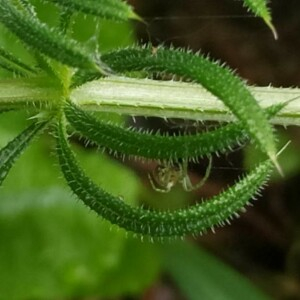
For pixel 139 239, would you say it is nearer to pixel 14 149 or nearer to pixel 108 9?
pixel 14 149

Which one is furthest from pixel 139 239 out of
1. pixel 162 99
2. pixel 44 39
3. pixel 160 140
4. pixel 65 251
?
pixel 44 39

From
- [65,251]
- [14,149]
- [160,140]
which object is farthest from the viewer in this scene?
[65,251]

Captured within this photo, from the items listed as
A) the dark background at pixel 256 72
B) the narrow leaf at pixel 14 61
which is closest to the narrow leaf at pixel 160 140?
the narrow leaf at pixel 14 61

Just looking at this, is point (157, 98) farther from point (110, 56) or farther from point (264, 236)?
point (264, 236)

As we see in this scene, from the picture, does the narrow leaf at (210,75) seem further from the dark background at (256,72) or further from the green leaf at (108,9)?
the dark background at (256,72)

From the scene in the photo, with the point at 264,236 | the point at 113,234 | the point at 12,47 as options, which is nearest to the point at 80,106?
the point at 12,47

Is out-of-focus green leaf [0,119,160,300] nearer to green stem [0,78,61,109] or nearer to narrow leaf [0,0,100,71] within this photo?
green stem [0,78,61,109]

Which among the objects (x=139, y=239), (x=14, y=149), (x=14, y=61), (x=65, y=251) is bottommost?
(x=65, y=251)
